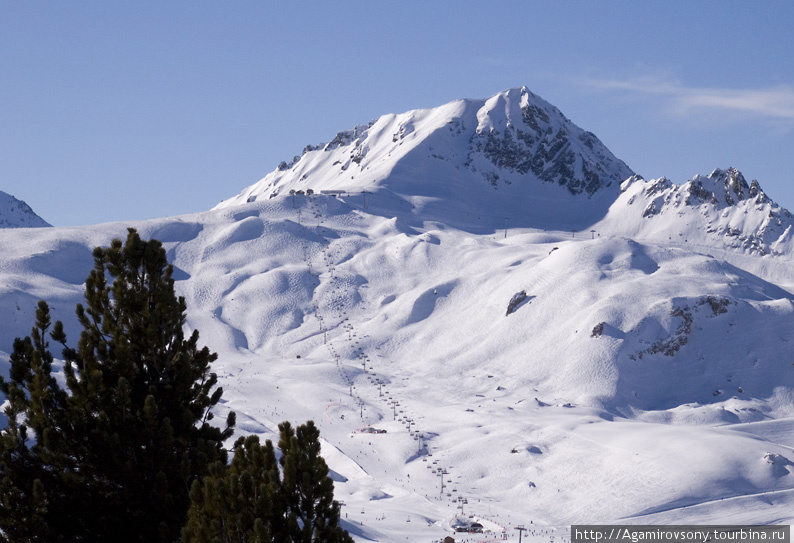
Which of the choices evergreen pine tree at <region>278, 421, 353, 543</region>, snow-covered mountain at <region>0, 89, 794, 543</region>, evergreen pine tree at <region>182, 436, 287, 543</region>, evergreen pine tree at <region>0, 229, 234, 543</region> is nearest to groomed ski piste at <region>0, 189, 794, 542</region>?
snow-covered mountain at <region>0, 89, 794, 543</region>

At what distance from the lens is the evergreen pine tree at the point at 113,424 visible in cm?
2409

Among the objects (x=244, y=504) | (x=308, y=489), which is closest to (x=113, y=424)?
(x=244, y=504)

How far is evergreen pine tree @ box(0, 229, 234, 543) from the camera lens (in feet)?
79.0

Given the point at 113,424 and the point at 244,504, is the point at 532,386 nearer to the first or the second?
the point at 113,424

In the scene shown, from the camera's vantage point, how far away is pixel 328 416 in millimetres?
137625

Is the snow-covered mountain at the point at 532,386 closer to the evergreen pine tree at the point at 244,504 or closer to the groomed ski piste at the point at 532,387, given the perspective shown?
the groomed ski piste at the point at 532,387

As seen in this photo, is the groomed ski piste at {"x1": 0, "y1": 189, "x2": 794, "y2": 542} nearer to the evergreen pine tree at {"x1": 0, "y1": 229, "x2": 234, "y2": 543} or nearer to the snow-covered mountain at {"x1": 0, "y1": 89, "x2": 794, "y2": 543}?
the snow-covered mountain at {"x1": 0, "y1": 89, "x2": 794, "y2": 543}

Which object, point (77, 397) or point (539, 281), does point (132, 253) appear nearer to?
point (77, 397)

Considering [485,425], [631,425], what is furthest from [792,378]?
[485,425]

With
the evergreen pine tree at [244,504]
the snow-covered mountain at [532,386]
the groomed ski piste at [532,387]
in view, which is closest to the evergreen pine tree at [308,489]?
the evergreen pine tree at [244,504]

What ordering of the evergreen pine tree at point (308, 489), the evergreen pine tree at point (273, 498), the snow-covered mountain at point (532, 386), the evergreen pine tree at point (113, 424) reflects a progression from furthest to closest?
the snow-covered mountain at point (532, 386)
the evergreen pine tree at point (113, 424)
the evergreen pine tree at point (308, 489)
the evergreen pine tree at point (273, 498)

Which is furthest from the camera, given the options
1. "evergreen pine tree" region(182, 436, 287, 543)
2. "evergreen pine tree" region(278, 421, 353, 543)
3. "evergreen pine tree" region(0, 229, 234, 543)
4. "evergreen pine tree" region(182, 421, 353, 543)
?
"evergreen pine tree" region(0, 229, 234, 543)

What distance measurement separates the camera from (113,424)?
81.0ft

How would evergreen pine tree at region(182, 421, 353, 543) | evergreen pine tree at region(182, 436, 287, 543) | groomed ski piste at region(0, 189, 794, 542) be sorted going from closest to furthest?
evergreen pine tree at region(182, 436, 287, 543) → evergreen pine tree at region(182, 421, 353, 543) → groomed ski piste at region(0, 189, 794, 542)
